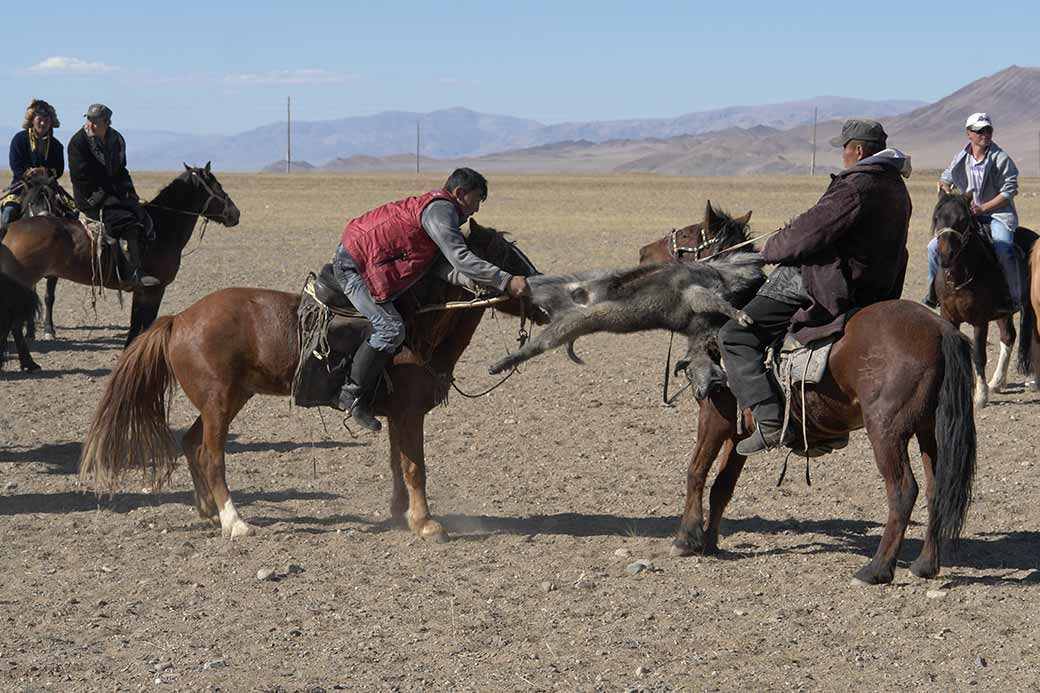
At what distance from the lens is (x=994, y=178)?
1067 centimetres

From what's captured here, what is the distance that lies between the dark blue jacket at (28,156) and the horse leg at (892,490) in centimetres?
984

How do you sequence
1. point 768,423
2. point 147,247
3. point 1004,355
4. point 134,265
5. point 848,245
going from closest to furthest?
1. point 848,245
2. point 768,423
3. point 1004,355
4. point 134,265
5. point 147,247

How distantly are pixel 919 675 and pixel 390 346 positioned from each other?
3.12m

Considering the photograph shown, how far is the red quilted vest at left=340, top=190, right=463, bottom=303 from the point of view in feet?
22.4

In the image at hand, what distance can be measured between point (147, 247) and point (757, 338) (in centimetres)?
822

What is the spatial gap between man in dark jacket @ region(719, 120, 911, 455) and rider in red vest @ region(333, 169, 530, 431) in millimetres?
1258

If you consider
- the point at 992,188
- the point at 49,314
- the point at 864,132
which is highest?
the point at 864,132

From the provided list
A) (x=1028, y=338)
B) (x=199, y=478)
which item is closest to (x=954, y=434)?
(x=199, y=478)

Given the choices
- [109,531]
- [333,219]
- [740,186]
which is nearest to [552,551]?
[109,531]

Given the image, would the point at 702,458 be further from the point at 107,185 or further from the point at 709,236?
the point at 107,185

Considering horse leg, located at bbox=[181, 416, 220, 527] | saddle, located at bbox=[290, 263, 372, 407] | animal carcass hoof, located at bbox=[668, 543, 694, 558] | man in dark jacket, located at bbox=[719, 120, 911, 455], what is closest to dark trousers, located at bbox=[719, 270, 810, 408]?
man in dark jacket, located at bbox=[719, 120, 911, 455]

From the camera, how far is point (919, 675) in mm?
5195

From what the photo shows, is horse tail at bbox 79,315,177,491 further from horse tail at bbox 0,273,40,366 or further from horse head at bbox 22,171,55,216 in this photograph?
horse head at bbox 22,171,55,216

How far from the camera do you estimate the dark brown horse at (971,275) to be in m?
10.2
